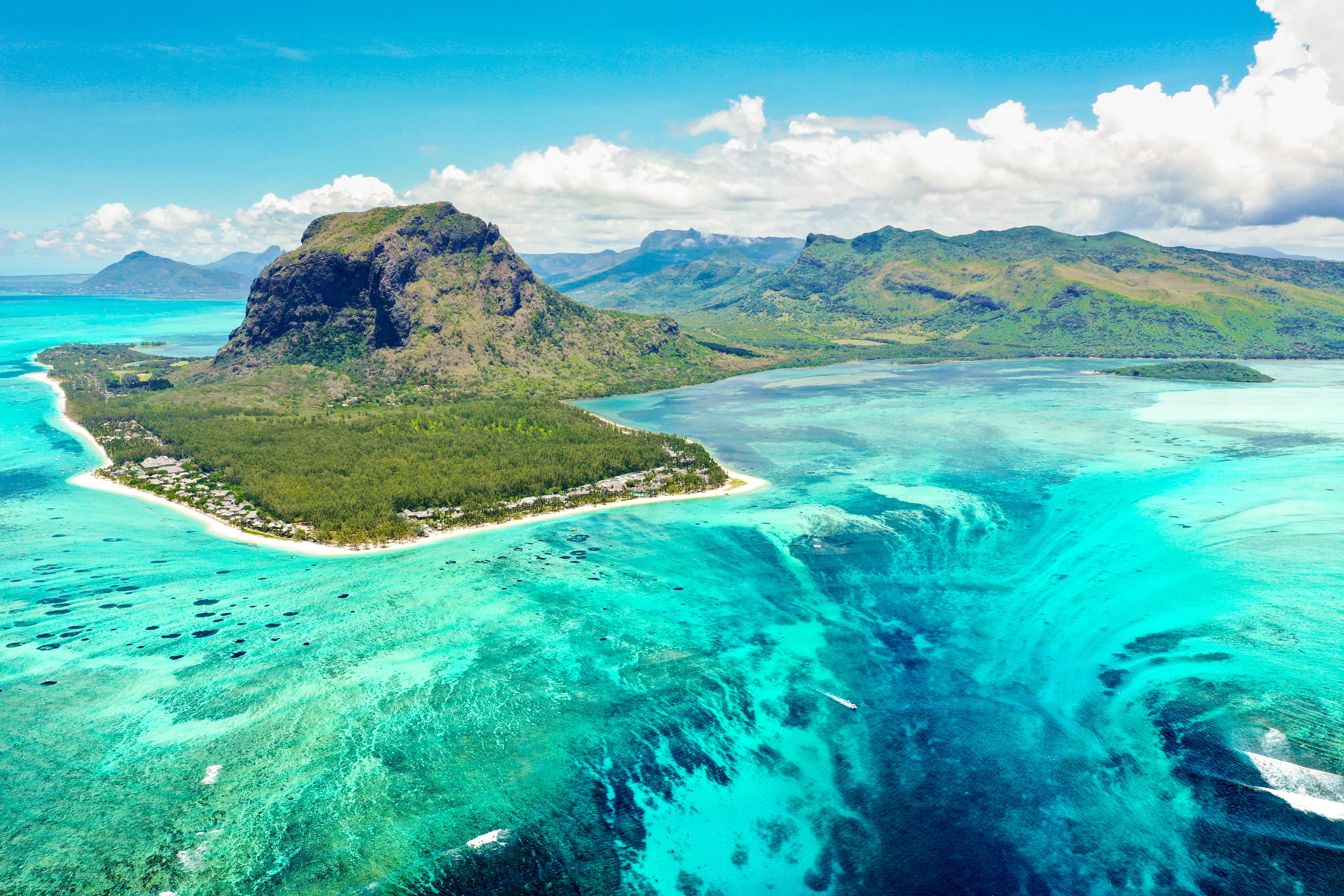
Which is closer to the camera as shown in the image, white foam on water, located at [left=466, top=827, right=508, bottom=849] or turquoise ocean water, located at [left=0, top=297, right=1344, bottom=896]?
turquoise ocean water, located at [left=0, top=297, right=1344, bottom=896]

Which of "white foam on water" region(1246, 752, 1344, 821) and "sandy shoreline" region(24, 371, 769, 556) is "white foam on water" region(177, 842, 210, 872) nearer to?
"sandy shoreline" region(24, 371, 769, 556)

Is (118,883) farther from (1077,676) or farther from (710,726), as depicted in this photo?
(1077,676)

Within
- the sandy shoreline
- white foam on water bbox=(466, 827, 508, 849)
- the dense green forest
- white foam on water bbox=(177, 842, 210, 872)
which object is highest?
the dense green forest

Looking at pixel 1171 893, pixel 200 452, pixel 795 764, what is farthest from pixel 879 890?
pixel 200 452

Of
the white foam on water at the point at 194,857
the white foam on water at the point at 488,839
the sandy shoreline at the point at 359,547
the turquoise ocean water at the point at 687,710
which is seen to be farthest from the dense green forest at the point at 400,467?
the white foam on water at the point at 488,839

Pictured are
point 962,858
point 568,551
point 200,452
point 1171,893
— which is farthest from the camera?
point 200,452

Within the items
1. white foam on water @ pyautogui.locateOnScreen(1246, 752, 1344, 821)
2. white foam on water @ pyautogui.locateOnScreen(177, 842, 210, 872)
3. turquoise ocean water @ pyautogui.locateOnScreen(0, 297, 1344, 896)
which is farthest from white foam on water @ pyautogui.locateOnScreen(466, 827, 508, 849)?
white foam on water @ pyautogui.locateOnScreen(1246, 752, 1344, 821)

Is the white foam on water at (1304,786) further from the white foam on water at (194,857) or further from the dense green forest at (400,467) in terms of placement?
the dense green forest at (400,467)
